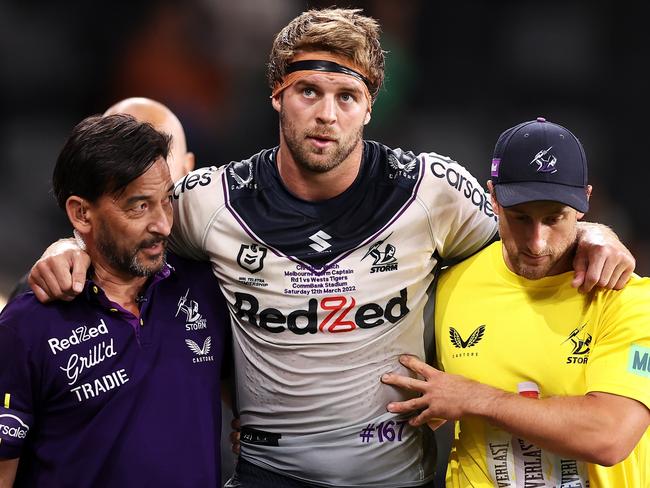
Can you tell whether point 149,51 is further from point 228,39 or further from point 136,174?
point 136,174

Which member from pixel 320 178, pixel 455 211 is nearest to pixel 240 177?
pixel 320 178

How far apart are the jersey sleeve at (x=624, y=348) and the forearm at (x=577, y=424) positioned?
0.04 m

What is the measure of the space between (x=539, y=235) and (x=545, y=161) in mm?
234

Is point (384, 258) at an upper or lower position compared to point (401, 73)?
lower

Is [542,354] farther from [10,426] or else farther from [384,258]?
[10,426]

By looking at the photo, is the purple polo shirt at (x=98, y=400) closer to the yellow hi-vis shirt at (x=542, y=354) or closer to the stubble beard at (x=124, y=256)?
the stubble beard at (x=124, y=256)

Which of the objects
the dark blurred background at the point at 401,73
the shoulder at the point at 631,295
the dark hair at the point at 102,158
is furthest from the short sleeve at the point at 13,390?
the dark blurred background at the point at 401,73

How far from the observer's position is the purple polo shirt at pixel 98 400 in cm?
279

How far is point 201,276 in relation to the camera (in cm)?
326

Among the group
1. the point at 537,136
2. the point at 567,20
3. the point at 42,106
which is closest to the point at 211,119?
the point at 42,106

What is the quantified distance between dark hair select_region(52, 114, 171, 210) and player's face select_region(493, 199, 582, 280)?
1170 mm

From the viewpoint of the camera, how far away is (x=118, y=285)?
303cm

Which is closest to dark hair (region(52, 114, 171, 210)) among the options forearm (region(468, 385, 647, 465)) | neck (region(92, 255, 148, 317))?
neck (region(92, 255, 148, 317))

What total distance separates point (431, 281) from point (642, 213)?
344 cm
